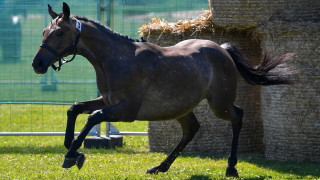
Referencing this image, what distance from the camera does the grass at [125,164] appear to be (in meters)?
8.29

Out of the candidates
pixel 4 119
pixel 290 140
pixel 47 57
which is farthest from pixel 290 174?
pixel 4 119

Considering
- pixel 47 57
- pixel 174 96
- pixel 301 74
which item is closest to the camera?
pixel 47 57

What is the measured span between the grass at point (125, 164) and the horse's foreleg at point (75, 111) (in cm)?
44

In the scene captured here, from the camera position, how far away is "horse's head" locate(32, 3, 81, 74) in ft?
24.9

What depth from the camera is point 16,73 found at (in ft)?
38.3

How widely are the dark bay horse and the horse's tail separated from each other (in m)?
0.02

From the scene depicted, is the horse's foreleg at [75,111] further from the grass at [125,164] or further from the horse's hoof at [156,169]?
the horse's hoof at [156,169]

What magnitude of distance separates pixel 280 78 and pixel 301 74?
1.92 ft

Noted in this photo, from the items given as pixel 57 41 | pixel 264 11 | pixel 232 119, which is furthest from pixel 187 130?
pixel 57 41

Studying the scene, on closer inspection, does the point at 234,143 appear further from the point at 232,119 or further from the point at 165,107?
the point at 165,107

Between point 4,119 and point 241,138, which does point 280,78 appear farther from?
point 4,119

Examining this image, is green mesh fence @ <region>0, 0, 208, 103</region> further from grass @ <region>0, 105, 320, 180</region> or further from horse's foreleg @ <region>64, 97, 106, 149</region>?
horse's foreleg @ <region>64, 97, 106, 149</region>

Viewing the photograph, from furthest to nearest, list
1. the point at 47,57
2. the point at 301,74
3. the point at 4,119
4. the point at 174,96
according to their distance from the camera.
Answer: the point at 4,119
the point at 301,74
the point at 174,96
the point at 47,57

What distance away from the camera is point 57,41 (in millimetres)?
7652
